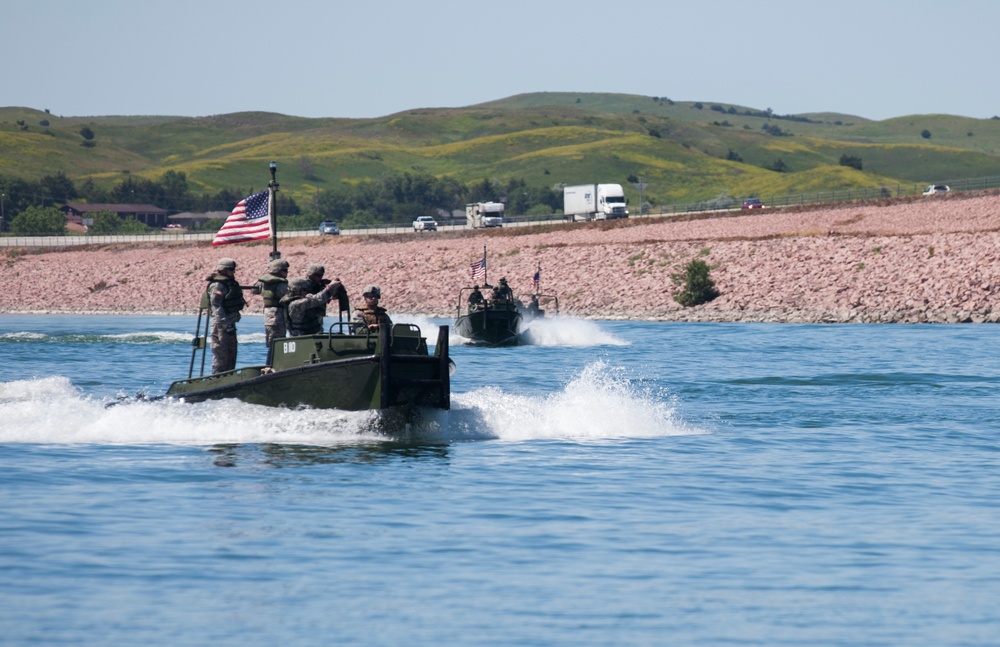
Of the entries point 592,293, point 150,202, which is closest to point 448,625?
point 592,293

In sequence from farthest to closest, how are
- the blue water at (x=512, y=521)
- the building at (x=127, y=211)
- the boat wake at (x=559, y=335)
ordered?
the building at (x=127, y=211)
the boat wake at (x=559, y=335)
the blue water at (x=512, y=521)

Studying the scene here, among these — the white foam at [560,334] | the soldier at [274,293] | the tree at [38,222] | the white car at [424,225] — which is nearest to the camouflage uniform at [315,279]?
the soldier at [274,293]

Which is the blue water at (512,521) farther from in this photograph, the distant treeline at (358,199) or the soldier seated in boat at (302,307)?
the distant treeline at (358,199)

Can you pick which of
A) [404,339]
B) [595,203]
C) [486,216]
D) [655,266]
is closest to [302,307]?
[404,339]

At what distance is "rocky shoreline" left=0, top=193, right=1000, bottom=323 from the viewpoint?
221 feet

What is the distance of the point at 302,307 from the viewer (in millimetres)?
21781

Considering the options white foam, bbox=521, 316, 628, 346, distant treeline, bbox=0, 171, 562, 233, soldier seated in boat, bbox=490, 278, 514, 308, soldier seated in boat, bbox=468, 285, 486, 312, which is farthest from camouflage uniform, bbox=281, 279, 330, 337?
distant treeline, bbox=0, 171, 562, 233

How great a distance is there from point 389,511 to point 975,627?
23.2ft

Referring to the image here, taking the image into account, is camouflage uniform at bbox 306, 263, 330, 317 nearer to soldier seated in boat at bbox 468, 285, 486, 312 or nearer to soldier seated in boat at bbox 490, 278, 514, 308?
soldier seated in boat at bbox 490, 278, 514, 308

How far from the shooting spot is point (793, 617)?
11852mm

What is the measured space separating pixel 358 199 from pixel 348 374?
172 metres

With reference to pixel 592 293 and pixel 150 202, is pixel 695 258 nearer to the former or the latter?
pixel 592 293

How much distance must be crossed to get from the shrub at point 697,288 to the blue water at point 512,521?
1620 inches

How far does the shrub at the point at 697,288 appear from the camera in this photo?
72688 mm
